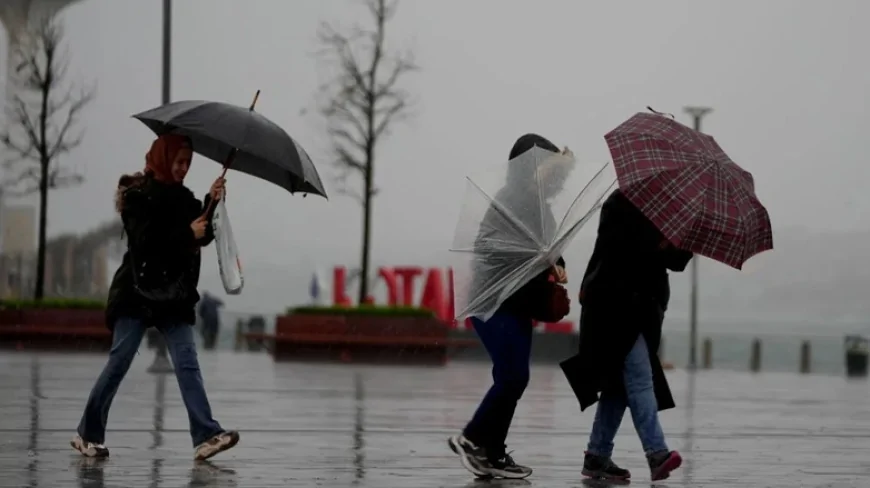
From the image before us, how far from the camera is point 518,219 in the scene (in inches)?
396

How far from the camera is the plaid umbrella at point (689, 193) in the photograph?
9.52 meters

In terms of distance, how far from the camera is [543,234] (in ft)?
32.7

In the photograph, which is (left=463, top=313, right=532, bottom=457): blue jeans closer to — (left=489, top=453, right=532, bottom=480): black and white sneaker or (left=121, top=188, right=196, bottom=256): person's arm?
(left=489, top=453, right=532, bottom=480): black and white sneaker

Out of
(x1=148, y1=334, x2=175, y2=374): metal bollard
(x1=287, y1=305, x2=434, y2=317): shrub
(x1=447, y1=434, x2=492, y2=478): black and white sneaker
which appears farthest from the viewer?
(x1=287, y1=305, x2=434, y2=317): shrub

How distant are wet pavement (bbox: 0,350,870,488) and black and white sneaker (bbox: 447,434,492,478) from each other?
10 cm

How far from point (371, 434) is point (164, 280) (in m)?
3.45

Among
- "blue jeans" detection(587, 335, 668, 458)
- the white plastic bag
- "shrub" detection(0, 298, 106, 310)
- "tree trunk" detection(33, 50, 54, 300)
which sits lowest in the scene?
"blue jeans" detection(587, 335, 668, 458)

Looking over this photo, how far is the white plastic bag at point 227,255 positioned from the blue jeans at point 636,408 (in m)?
2.30

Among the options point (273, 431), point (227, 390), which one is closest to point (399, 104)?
point (227, 390)

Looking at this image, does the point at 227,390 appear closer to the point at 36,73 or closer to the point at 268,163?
the point at 268,163

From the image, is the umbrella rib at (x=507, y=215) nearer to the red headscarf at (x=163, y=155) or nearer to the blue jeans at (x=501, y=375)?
the blue jeans at (x=501, y=375)

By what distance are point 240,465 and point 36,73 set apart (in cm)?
3212

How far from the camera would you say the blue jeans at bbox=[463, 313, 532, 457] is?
386 inches

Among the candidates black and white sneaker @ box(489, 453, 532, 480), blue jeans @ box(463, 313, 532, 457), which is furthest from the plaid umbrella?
black and white sneaker @ box(489, 453, 532, 480)
